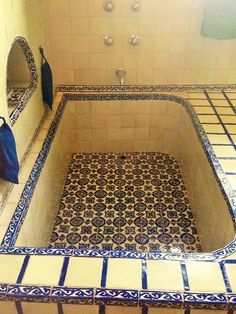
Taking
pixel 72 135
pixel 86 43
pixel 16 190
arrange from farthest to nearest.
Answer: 1. pixel 72 135
2. pixel 86 43
3. pixel 16 190

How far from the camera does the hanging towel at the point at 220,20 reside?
266 centimetres

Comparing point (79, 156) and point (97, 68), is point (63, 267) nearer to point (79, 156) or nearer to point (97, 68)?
point (79, 156)

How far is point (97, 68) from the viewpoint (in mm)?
3059

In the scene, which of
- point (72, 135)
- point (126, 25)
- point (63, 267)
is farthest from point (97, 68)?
point (63, 267)

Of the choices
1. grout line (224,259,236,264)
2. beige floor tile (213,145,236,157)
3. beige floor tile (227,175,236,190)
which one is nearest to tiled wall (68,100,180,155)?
beige floor tile (213,145,236,157)

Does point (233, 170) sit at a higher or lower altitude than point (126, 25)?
lower

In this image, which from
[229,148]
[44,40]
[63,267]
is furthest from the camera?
[44,40]

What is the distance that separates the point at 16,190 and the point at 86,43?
1.60 meters

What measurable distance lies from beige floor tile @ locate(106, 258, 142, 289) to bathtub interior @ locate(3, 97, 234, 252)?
612 mm

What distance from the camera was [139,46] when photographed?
294 cm

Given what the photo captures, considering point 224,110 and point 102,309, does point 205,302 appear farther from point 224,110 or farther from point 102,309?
point 224,110

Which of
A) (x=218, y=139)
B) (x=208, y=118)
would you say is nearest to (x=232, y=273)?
(x=218, y=139)

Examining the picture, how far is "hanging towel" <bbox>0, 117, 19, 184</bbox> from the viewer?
1668 millimetres

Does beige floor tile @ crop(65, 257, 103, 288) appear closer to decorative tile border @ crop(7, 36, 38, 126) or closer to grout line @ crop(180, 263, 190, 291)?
grout line @ crop(180, 263, 190, 291)
